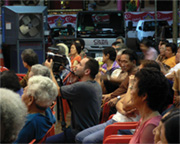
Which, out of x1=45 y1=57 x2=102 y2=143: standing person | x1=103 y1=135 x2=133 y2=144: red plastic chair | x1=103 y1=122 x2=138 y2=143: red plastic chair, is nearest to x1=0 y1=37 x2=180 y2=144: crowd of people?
x1=45 y1=57 x2=102 y2=143: standing person

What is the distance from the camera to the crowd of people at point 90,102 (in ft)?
6.14

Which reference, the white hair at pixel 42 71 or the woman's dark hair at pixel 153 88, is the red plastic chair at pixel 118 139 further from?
the white hair at pixel 42 71

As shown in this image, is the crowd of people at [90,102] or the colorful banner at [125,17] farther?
the colorful banner at [125,17]

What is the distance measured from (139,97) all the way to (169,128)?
1.39 m

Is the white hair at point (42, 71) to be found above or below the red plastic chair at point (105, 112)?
above

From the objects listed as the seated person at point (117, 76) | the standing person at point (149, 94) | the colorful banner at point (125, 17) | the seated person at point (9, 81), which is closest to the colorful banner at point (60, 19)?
the colorful banner at point (125, 17)

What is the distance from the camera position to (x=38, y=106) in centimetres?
350

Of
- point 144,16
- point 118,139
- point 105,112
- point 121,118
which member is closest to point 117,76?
point 105,112

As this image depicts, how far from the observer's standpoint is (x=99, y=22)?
14.3 metres

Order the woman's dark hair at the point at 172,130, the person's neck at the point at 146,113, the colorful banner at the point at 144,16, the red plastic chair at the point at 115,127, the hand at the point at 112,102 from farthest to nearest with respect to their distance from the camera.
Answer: the colorful banner at the point at 144,16
the hand at the point at 112,102
the red plastic chair at the point at 115,127
the person's neck at the point at 146,113
the woman's dark hair at the point at 172,130

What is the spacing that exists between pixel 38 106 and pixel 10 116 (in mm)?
1719

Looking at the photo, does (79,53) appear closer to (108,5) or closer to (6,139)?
(6,139)

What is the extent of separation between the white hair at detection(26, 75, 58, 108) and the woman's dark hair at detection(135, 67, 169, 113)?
0.92 m

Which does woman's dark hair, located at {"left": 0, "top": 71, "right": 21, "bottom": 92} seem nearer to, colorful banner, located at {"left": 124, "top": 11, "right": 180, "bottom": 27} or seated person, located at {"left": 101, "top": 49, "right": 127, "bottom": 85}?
seated person, located at {"left": 101, "top": 49, "right": 127, "bottom": 85}
